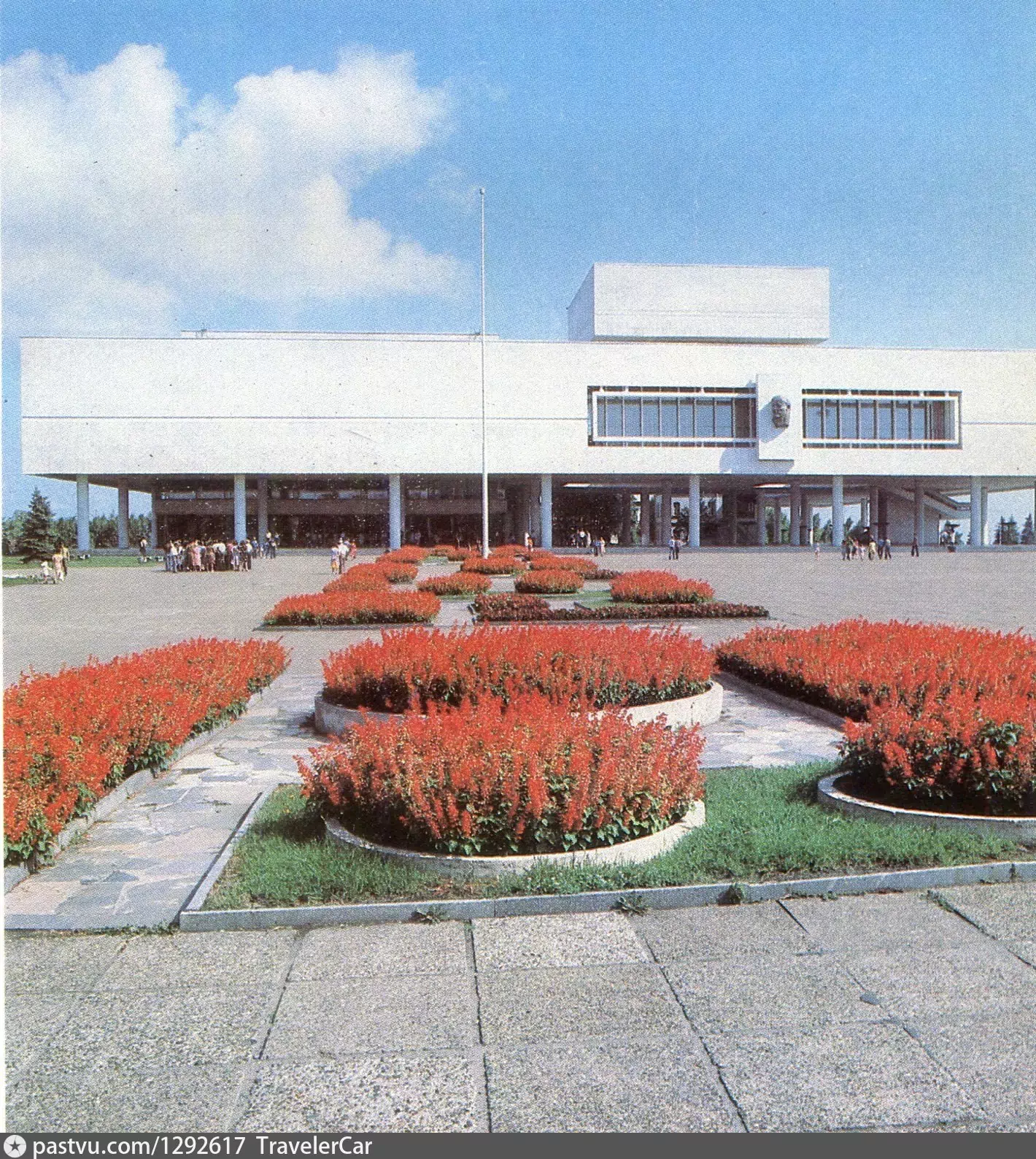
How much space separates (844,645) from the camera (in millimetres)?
10695

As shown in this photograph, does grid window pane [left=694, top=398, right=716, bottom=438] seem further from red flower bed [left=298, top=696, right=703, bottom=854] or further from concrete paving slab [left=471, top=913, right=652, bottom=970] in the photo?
concrete paving slab [left=471, top=913, right=652, bottom=970]

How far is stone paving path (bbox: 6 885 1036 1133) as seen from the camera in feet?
9.91

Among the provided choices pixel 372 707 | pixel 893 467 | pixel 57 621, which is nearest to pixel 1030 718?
pixel 372 707

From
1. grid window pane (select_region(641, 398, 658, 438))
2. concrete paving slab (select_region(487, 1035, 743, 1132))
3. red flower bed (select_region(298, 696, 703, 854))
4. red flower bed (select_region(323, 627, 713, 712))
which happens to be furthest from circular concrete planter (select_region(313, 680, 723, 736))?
grid window pane (select_region(641, 398, 658, 438))

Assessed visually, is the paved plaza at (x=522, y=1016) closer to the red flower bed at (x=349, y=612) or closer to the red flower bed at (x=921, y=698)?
the red flower bed at (x=921, y=698)

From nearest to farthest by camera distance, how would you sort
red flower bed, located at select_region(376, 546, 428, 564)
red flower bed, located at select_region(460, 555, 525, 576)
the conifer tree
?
red flower bed, located at select_region(460, 555, 525, 576), red flower bed, located at select_region(376, 546, 428, 564), the conifer tree

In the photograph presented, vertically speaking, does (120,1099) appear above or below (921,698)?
below

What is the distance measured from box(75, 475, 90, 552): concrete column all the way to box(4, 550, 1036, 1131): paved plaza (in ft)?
190

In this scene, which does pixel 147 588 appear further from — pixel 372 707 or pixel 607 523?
pixel 607 523

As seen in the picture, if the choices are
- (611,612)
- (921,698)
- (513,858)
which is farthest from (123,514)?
Result: (513,858)

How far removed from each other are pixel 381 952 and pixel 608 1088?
4.68 ft

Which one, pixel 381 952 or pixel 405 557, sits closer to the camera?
pixel 381 952

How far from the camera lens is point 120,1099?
123 inches

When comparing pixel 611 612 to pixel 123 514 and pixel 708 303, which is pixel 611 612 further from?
pixel 708 303
